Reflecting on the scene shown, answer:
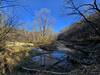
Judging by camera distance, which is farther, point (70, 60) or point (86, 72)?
point (70, 60)

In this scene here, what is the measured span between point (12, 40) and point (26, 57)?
1.42 meters

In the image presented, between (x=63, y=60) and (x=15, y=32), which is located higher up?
(x=15, y=32)

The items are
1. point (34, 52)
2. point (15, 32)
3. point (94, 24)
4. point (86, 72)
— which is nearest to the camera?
point (86, 72)

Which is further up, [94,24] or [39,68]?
[94,24]

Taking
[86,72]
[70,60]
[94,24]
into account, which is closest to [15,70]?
[70,60]

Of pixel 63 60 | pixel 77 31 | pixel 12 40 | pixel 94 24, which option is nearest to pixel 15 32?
pixel 12 40

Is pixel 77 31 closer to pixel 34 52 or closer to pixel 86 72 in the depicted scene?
pixel 34 52

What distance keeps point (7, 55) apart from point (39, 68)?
2173mm

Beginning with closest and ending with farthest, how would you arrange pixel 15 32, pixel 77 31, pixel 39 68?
1. pixel 39 68
2. pixel 15 32
3. pixel 77 31

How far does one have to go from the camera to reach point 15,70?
1650 centimetres

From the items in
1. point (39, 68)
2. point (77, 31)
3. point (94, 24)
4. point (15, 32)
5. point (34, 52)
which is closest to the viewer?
point (39, 68)

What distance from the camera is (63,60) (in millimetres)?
17406

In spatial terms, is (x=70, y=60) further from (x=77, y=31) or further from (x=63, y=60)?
(x=77, y=31)

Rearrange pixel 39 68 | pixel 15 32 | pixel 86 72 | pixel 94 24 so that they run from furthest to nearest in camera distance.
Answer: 1. pixel 94 24
2. pixel 15 32
3. pixel 39 68
4. pixel 86 72
